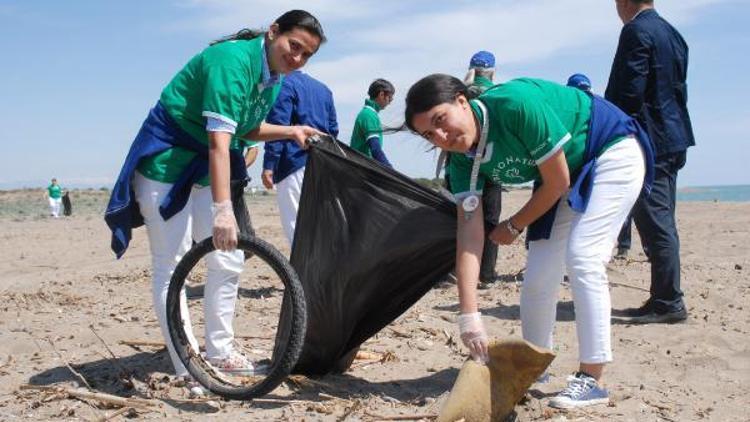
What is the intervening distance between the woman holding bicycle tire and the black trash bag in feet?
0.94

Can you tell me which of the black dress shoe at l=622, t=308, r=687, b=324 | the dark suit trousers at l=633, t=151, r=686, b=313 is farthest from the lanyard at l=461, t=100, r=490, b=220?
the black dress shoe at l=622, t=308, r=687, b=324

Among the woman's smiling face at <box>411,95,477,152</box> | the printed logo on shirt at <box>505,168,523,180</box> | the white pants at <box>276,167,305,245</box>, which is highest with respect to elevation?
the woman's smiling face at <box>411,95,477,152</box>

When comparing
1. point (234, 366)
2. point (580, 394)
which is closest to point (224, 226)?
point (234, 366)

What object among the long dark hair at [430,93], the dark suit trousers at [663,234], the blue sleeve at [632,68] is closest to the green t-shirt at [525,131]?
the long dark hair at [430,93]

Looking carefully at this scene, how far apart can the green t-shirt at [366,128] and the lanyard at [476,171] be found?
3779 mm

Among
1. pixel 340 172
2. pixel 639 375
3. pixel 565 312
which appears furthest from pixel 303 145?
pixel 565 312

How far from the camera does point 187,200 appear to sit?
378 cm

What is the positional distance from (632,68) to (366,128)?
2.60 m

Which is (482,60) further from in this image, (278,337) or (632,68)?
(278,337)

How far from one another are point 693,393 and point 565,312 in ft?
5.86

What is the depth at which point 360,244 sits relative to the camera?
3.79 metres

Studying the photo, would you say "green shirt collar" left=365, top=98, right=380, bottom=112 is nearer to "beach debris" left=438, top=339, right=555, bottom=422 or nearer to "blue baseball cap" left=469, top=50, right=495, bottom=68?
"blue baseball cap" left=469, top=50, right=495, bottom=68

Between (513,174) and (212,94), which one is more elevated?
(212,94)

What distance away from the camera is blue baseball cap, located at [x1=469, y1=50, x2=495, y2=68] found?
19.9 feet
